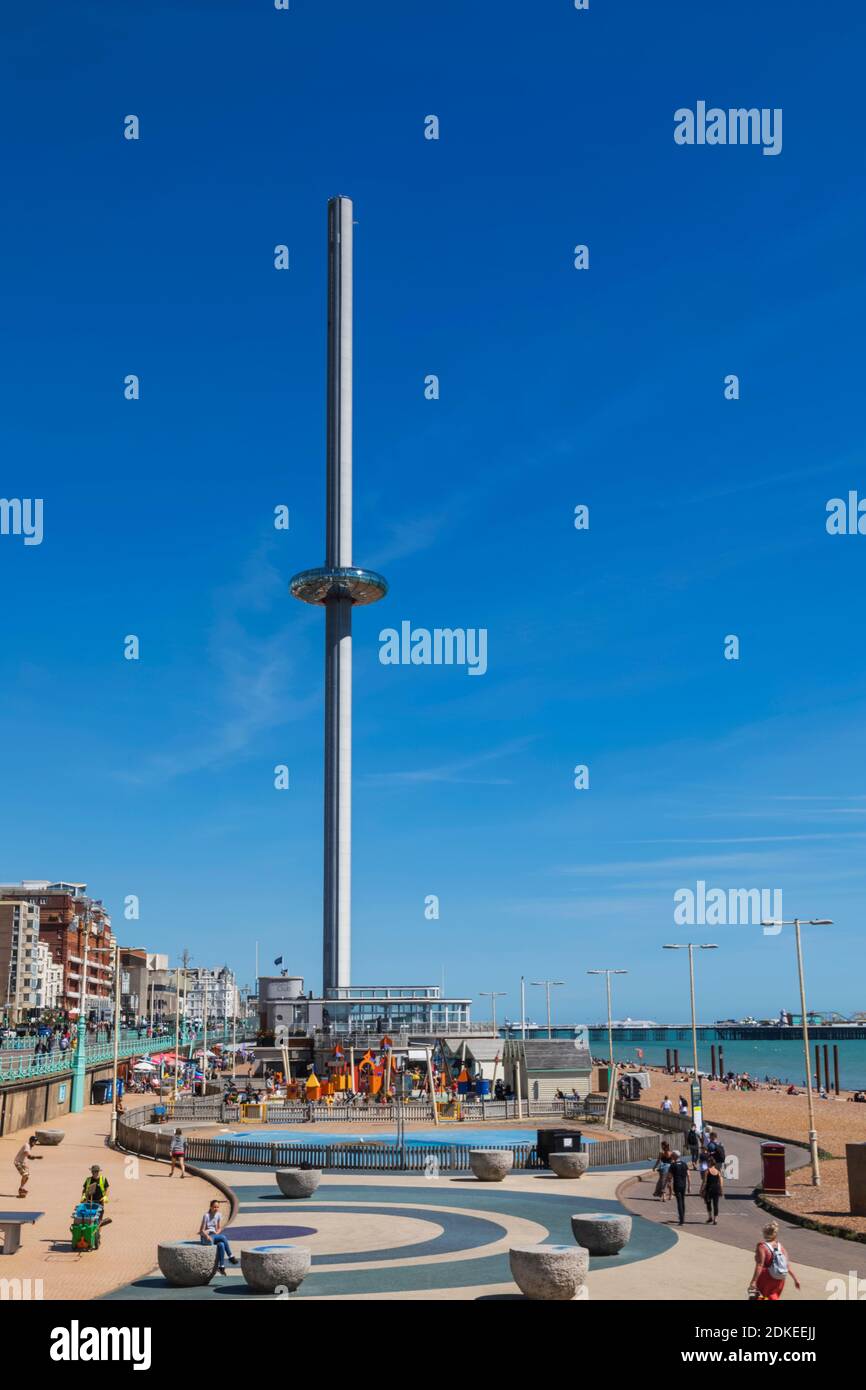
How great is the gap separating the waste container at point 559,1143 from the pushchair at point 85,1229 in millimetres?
16462

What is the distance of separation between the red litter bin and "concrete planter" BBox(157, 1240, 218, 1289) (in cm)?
1639

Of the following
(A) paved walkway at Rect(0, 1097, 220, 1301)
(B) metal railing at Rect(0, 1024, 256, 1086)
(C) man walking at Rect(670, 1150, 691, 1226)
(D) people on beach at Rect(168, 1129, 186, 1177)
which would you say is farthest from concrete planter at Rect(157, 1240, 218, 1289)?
(B) metal railing at Rect(0, 1024, 256, 1086)

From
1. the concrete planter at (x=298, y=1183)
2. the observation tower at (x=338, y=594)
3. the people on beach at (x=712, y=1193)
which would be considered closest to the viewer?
the people on beach at (x=712, y=1193)

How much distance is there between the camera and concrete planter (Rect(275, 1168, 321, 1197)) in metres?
29.2

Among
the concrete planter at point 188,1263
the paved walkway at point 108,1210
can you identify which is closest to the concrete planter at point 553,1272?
the concrete planter at point 188,1263

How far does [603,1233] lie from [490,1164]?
473 inches

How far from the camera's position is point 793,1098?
87.6m

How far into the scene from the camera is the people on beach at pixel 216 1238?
20344mm

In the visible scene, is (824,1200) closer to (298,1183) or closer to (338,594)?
(298,1183)

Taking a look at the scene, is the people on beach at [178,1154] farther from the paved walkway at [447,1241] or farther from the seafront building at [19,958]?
the seafront building at [19,958]
